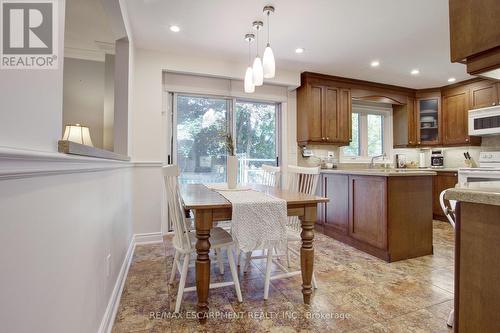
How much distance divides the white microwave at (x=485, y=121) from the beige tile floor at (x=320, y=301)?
2.57m

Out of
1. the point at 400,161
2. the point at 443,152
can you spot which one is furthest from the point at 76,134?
the point at 443,152

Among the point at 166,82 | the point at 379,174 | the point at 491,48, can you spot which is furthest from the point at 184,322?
the point at 166,82

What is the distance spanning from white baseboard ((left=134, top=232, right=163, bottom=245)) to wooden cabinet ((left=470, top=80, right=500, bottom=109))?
5455mm

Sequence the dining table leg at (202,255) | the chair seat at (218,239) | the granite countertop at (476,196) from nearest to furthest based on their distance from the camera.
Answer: the granite countertop at (476,196)
the dining table leg at (202,255)
the chair seat at (218,239)

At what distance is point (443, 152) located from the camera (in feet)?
16.1

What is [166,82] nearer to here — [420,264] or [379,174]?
[379,174]

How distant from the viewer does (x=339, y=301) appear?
183 cm

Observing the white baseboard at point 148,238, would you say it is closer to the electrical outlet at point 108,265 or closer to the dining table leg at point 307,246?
the electrical outlet at point 108,265

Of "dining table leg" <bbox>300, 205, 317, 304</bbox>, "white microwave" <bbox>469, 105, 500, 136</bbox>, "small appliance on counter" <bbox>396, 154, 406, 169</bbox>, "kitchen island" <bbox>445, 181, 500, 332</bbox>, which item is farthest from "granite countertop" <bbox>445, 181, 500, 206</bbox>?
"small appliance on counter" <bbox>396, 154, 406, 169</bbox>

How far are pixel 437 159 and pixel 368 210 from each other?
311cm

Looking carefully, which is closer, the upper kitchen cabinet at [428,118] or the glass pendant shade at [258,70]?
the glass pendant shade at [258,70]

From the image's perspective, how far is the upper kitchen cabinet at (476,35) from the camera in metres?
0.98

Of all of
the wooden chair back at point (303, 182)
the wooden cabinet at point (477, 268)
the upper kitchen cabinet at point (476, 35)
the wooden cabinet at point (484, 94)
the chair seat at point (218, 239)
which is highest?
the wooden cabinet at point (484, 94)

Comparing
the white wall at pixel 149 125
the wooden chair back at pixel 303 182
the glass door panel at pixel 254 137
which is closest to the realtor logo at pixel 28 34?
the wooden chair back at pixel 303 182
